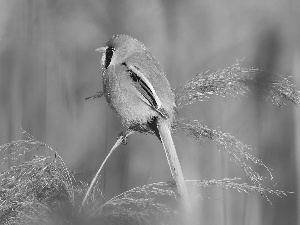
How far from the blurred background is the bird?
1.10 ft

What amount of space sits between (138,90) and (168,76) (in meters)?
0.46

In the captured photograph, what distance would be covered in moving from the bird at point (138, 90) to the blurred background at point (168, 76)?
34 centimetres

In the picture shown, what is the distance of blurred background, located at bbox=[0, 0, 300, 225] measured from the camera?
153 centimetres

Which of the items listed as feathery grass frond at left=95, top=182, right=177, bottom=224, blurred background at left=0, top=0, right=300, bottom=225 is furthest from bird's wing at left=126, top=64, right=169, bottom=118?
blurred background at left=0, top=0, right=300, bottom=225

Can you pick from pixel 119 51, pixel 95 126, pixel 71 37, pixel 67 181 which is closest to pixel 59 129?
pixel 95 126

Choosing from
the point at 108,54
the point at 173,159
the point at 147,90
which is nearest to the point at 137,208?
the point at 173,159

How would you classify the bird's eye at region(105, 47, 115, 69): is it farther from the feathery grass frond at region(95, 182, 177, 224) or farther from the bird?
the feathery grass frond at region(95, 182, 177, 224)

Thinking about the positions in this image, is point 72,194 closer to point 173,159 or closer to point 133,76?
point 173,159

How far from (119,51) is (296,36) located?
68 cm

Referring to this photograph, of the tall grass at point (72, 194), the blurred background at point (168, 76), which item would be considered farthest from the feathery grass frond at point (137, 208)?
the blurred background at point (168, 76)

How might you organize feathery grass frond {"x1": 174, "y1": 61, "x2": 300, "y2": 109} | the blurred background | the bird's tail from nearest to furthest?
the bird's tail < feathery grass frond {"x1": 174, "y1": 61, "x2": 300, "y2": 109} < the blurred background

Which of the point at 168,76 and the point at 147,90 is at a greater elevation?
the point at 168,76

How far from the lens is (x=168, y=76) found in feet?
5.15

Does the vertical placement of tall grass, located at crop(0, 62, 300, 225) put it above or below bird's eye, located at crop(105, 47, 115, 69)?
below
